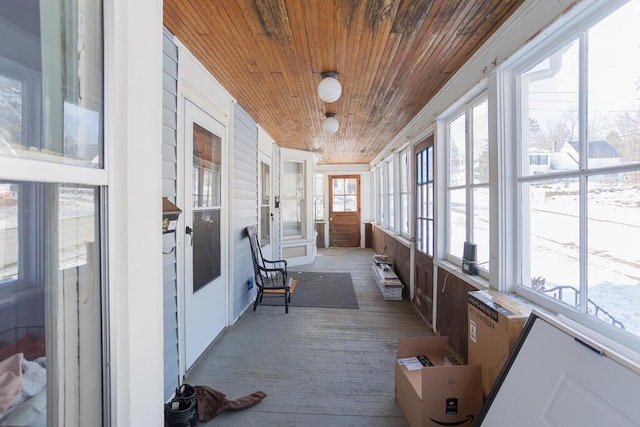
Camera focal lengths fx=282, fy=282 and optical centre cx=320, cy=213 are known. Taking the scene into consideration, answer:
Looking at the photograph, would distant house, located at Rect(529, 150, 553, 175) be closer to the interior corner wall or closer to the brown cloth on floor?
the brown cloth on floor

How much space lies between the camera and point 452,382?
1644mm

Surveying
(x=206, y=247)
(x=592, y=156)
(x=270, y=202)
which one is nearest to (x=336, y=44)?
(x=592, y=156)

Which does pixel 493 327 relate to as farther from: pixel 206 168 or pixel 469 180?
pixel 206 168

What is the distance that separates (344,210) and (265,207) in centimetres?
426

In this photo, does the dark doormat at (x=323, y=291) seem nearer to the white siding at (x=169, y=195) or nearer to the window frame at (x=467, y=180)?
the window frame at (x=467, y=180)

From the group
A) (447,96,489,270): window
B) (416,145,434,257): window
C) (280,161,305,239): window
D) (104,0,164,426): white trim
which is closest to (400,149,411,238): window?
(416,145,434,257): window

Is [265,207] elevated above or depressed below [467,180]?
below

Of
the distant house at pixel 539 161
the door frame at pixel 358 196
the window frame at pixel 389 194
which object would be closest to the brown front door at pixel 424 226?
the distant house at pixel 539 161

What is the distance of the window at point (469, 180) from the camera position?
226cm

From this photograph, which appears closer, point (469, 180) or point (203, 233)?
point (469, 180)

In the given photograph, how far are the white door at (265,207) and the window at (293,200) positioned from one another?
77cm

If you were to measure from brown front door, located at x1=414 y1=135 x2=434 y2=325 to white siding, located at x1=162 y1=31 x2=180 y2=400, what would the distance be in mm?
2579

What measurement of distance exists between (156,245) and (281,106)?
9.27ft

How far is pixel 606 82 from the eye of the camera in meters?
1.23
